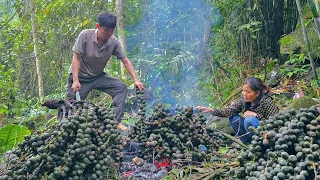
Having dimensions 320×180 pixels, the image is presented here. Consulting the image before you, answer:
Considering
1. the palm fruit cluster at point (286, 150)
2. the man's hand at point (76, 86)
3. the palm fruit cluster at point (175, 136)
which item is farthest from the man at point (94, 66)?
the palm fruit cluster at point (286, 150)

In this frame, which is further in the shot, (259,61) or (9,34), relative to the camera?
(9,34)

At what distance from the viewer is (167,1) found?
37.9 ft

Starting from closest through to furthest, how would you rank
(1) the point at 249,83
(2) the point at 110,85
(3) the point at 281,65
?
(1) the point at 249,83, (2) the point at 110,85, (3) the point at 281,65

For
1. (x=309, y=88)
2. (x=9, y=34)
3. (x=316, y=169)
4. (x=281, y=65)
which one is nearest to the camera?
(x=316, y=169)

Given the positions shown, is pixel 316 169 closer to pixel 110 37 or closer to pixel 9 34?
pixel 110 37

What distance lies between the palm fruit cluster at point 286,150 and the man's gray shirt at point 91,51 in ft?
8.57

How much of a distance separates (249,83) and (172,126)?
107 cm

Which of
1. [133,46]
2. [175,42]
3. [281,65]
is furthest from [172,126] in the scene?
[133,46]

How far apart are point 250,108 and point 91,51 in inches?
82.3

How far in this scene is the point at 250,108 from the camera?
452 cm

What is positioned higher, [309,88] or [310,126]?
[310,126]

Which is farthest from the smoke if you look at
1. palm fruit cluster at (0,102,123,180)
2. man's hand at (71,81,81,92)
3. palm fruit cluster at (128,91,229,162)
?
palm fruit cluster at (0,102,123,180)

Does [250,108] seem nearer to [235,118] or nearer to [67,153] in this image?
[235,118]

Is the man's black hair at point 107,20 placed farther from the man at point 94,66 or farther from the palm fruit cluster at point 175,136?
the palm fruit cluster at point 175,136
